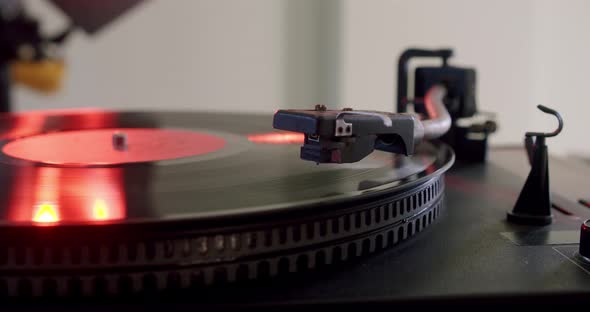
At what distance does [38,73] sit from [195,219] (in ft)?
5.51

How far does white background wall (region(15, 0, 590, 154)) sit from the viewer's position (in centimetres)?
249

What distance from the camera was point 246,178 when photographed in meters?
0.64

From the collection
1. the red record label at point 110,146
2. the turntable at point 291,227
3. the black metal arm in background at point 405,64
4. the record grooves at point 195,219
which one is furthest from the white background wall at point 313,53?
the record grooves at point 195,219

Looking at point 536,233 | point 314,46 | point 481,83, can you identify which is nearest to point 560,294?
point 536,233

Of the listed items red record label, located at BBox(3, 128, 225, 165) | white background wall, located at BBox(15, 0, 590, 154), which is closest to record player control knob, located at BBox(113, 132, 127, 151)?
red record label, located at BBox(3, 128, 225, 165)

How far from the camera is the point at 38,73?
1.97m

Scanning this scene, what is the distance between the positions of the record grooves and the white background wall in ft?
6.24

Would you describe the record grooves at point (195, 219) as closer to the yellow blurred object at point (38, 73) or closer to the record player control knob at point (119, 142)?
the record player control knob at point (119, 142)

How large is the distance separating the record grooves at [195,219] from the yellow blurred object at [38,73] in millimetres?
1334

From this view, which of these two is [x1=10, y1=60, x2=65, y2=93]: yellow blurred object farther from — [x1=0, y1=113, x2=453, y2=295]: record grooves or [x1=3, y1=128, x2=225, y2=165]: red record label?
[x1=0, y1=113, x2=453, y2=295]: record grooves

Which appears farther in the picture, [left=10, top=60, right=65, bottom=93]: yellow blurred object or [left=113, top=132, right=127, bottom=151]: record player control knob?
[left=10, top=60, right=65, bottom=93]: yellow blurred object

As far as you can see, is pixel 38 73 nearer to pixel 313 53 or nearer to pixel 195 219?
pixel 313 53

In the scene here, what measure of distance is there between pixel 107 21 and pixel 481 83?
137 centimetres

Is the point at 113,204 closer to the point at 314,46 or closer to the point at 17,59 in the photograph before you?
the point at 17,59
